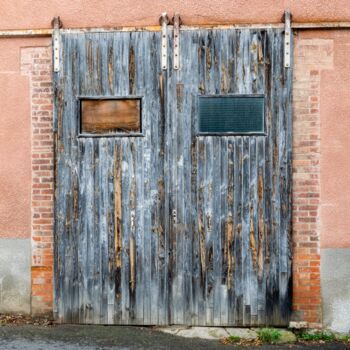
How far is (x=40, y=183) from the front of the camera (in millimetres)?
6281

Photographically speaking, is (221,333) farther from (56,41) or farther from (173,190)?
(56,41)

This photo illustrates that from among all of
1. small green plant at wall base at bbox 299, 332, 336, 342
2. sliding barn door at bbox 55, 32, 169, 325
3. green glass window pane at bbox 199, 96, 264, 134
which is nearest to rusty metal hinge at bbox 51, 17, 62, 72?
sliding barn door at bbox 55, 32, 169, 325

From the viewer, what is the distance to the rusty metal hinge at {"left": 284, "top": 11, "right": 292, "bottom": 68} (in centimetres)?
600

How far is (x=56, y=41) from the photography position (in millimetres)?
6188

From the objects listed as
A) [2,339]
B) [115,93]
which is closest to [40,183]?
[115,93]

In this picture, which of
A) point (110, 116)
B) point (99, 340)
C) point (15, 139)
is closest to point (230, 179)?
point (110, 116)

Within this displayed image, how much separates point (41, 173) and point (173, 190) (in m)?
1.53

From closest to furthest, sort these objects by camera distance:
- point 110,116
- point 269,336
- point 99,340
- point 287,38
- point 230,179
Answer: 1. point 99,340
2. point 269,336
3. point 287,38
4. point 230,179
5. point 110,116

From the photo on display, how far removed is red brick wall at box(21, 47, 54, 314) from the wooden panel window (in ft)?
1.37

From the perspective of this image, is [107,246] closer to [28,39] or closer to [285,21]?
[28,39]

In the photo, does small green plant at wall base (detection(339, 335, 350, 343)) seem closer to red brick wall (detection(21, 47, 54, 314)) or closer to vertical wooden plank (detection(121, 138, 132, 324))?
vertical wooden plank (detection(121, 138, 132, 324))

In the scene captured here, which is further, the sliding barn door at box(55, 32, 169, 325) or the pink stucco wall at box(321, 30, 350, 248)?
the sliding barn door at box(55, 32, 169, 325)

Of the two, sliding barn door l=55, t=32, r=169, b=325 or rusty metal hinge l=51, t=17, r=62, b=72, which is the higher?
rusty metal hinge l=51, t=17, r=62, b=72

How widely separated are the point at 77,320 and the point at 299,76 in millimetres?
3725
